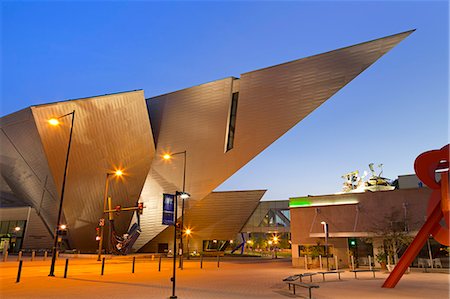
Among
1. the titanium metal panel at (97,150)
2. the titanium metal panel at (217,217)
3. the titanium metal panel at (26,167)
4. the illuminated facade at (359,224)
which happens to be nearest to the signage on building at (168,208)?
the illuminated facade at (359,224)

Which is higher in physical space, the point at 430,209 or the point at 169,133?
the point at 169,133

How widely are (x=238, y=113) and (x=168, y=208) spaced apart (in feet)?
57.3

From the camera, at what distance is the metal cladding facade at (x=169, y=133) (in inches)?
981

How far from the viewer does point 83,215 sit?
34.8m

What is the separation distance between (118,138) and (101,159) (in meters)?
2.92

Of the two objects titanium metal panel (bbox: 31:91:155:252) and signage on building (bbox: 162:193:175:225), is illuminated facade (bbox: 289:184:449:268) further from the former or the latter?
signage on building (bbox: 162:193:175:225)

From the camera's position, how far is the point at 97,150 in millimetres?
31078

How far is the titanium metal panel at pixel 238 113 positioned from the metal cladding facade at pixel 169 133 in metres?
0.08

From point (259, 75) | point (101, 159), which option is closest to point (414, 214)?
point (259, 75)

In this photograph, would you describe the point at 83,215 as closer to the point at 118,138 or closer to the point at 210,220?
the point at 118,138

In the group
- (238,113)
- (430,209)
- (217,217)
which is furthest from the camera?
(217,217)

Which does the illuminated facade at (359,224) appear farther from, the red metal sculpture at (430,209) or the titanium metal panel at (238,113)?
the red metal sculpture at (430,209)

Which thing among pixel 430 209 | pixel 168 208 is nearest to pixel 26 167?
pixel 168 208

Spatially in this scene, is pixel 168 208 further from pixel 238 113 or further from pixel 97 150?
pixel 97 150
